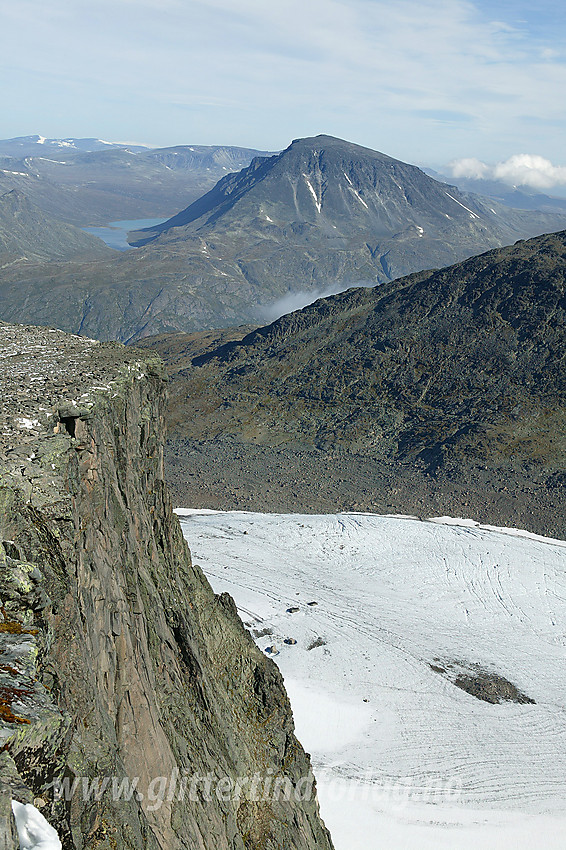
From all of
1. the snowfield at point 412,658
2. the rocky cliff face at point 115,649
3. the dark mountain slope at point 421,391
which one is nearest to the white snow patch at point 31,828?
the rocky cliff face at point 115,649

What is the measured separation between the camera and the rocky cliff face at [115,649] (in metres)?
9.57

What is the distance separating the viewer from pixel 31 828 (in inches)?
271

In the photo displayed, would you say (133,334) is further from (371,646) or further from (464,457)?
(371,646)

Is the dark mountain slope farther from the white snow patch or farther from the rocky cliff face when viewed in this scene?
the white snow patch

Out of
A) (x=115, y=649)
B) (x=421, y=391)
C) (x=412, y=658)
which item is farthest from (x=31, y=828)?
(x=421, y=391)

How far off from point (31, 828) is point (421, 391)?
78585 millimetres

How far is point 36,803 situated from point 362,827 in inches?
1030

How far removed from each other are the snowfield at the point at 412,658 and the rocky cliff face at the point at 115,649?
10245mm

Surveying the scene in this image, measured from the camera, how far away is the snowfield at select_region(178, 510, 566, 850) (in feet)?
100

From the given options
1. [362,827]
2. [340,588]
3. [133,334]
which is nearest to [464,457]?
[340,588]

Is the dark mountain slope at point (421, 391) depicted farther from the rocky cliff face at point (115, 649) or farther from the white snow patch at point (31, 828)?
the white snow patch at point (31, 828)

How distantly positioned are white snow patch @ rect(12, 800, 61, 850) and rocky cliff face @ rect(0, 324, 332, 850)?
6.0 inches

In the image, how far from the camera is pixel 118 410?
56.6ft

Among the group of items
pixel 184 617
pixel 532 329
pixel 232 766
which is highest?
pixel 532 329
